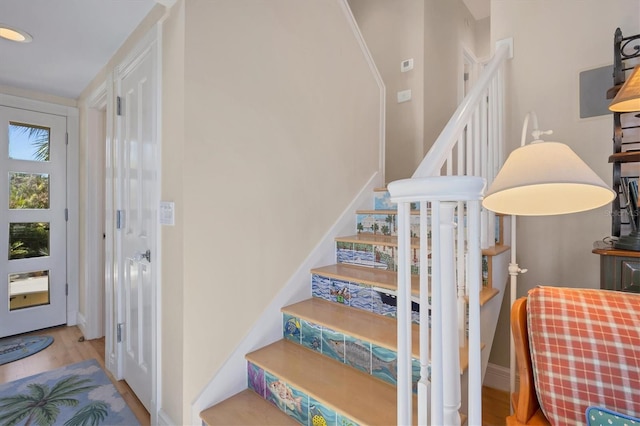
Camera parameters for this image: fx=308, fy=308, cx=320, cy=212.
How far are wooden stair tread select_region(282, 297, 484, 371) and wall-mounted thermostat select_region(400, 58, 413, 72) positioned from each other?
8.15ft

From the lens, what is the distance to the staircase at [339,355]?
1.23 metres

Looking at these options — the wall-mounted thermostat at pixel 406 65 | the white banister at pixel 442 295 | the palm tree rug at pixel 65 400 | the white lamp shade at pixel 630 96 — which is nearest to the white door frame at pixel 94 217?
the palm tree rug at pixel 65 400

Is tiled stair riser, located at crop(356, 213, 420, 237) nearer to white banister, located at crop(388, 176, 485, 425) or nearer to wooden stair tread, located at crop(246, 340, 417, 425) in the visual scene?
wooden stair tread, located at crop(246, 340, 417, 425)

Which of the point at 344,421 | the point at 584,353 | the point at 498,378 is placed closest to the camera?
the point at 584,353

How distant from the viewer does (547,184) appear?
98cm

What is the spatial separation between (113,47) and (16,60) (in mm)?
836

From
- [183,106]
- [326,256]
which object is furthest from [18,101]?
[326,256]

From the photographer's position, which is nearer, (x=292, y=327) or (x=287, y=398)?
(x=287, y=398)

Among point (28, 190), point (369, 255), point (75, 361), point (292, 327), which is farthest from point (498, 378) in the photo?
point (28, 190)

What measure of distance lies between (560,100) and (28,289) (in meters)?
4.62

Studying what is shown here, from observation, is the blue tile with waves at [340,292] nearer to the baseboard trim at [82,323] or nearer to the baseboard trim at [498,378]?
the baseboard trim at [498,378]

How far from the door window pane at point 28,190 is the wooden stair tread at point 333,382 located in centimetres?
280

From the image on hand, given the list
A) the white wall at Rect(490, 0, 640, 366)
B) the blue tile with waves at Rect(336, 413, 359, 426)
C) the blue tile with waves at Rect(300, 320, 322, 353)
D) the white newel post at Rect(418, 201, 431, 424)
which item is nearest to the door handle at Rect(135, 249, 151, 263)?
the blue tile with waves at Rect(300, 320, 322, 353)

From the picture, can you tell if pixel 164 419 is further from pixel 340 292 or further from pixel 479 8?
pixel 479 8
